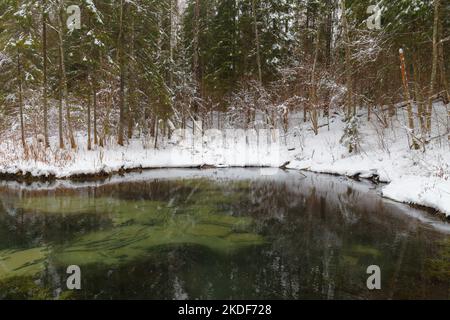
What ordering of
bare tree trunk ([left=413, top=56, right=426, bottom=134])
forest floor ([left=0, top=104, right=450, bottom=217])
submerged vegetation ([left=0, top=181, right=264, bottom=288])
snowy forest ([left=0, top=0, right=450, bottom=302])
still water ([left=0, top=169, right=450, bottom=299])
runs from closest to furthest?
still water ([left=0, top=169, right=450, bottom=299]), snowy forest ([left=0, top=0, right=450, bottom=302]), submerged vegetation ([left=0, top=181, right=264, bottom=288]), forest floor ([left=0, top=104, right=450, bottom=217]), bare tree trunk ([left=413, top=56, right=426, bottom=134])

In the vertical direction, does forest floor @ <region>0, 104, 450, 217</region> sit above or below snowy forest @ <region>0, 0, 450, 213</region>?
below

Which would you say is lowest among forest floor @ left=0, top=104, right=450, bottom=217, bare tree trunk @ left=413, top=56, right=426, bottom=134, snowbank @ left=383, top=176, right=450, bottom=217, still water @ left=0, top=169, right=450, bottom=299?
still water @ left=0, top=169, right=450, bottom=299

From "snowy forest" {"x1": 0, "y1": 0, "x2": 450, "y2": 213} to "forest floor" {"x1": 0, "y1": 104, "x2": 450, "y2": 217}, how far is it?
0.09 m

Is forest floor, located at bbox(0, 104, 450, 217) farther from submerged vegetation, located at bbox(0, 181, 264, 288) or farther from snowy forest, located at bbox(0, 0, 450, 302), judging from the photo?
submerged vegetation, located at bbox(0, 181, 264, 288)

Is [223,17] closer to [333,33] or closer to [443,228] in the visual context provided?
[333,33]

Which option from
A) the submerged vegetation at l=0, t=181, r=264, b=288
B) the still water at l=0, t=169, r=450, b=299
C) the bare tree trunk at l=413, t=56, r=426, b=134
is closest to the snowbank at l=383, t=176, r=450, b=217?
the still water at l=0, t=169, r=450, b=299

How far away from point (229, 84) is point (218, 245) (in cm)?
1977

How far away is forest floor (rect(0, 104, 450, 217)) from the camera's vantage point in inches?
463

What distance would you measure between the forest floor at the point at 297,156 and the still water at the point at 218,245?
1.61 metres

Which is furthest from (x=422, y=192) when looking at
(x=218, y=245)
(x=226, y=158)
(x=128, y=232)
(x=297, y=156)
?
(x=226, y=158)

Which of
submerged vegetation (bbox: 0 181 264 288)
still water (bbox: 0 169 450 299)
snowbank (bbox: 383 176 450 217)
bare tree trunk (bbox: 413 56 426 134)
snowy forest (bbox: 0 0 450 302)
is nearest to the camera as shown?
still water (bbox: 0 169 450 299)

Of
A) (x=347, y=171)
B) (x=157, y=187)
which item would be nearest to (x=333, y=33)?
(x=347, y=171)

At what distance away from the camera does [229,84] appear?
25.8 metres

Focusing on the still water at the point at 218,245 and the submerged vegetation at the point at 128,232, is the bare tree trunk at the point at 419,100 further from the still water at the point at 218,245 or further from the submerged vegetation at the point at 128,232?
the submerged vegetation at the point at 128,232
